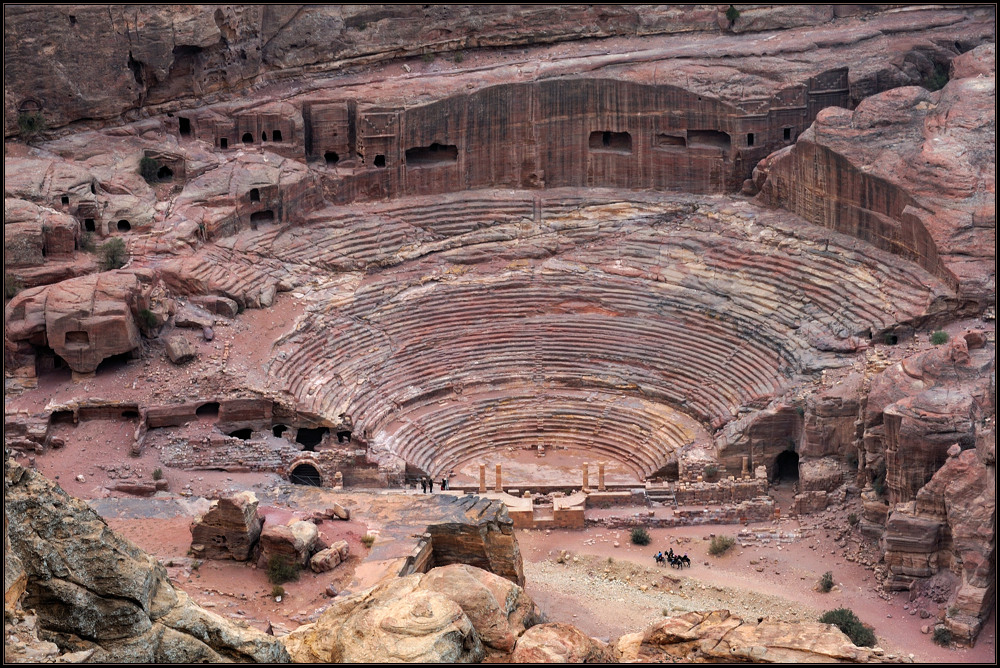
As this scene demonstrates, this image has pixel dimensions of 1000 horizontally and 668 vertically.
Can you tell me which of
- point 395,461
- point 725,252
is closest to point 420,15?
point 725,252

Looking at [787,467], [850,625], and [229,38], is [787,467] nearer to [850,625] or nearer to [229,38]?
[850,625]

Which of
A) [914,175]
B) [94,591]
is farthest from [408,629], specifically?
[914,175]

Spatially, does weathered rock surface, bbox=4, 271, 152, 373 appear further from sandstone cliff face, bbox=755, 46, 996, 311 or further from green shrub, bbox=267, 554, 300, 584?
sandstone cliff face, bbox=755, 46, 996, 311

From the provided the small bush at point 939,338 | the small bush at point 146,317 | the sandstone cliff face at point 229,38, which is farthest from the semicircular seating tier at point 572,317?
A: the sandstone cliff face at point 229,38

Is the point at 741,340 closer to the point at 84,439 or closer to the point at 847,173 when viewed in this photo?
the point at 847,173

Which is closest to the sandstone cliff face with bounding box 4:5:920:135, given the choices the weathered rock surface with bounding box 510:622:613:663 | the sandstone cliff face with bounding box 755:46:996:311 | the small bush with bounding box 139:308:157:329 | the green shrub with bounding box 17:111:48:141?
the green shrub with bounding box 17:111:48:141
